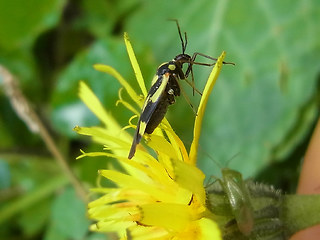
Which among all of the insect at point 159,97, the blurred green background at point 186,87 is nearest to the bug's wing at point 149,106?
the insect at point 159,97

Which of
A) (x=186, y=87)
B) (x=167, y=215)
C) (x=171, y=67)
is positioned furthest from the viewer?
(x=186, y=87)

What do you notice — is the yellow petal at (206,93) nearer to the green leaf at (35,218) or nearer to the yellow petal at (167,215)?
the yellow petal at (167,215)

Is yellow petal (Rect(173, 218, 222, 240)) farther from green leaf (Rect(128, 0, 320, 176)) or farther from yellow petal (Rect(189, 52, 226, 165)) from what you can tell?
green leaf (Rect(128, 0, 320, 176))

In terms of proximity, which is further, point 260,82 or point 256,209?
point 260,82

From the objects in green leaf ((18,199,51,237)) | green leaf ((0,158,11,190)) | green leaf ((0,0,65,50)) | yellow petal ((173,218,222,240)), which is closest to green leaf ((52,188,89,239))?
green leaf ((18,199,51,237))

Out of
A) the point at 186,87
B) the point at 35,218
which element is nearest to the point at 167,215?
the point at 186,87

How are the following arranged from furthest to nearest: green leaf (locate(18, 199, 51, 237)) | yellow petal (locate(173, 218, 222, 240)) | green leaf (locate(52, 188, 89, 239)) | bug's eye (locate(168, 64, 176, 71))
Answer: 1. green leaf (locate(18, 199, 51, 237))
2. green leaf (locate(52, 188, 89, 239))
3. bug's eye (locate(168, 64, 176, 71))
4. yellow petal (locate(173, 218, 222, 240))

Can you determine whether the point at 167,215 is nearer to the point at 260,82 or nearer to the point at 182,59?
the point at 182,59
